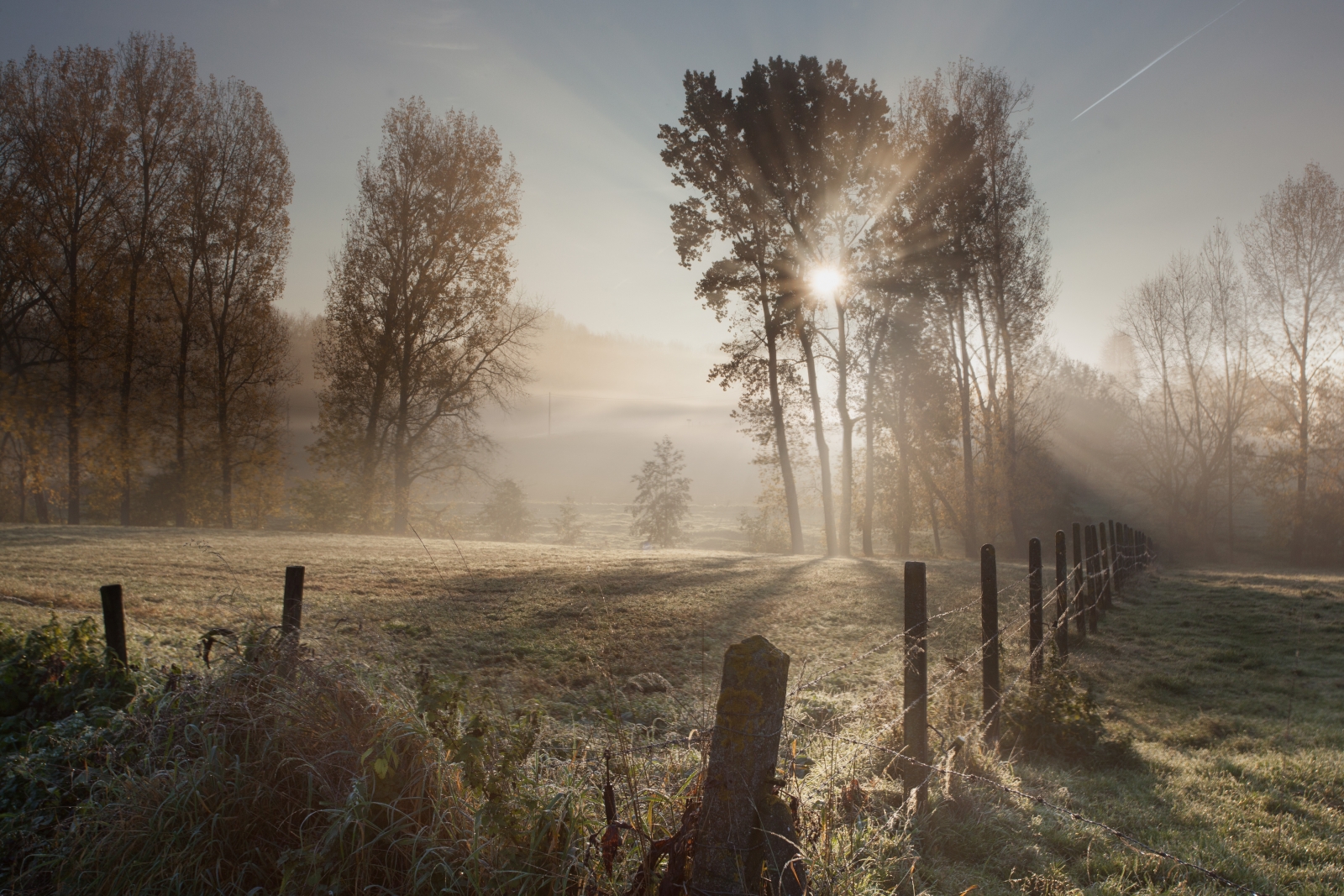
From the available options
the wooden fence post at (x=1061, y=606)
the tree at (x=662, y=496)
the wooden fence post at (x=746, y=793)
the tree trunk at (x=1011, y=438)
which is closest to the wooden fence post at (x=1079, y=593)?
the wooden fence post at (x=1061, y=606)

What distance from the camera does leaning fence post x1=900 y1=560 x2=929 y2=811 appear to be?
370cm

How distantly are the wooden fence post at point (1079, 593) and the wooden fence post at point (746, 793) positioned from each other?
897cm

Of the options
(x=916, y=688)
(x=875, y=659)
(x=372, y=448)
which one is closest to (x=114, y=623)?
(x=916, y=688)

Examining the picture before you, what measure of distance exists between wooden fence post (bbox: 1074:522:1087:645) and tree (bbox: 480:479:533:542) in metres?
53.5

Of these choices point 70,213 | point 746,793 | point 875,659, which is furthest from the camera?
point 70,213

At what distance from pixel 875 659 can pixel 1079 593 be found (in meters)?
3.94

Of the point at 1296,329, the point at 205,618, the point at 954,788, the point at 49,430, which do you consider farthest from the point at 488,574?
the point at 1296,329

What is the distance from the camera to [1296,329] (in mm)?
33219

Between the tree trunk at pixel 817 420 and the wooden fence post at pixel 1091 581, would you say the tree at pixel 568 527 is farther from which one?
the wooden fence post at pixel 1091 581

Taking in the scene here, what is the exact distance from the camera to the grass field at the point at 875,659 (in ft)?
11.6

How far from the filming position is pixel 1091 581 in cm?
1096

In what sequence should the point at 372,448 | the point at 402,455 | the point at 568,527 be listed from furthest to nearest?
the point at 568,527 < the point at 402,455 < the point at 372,448

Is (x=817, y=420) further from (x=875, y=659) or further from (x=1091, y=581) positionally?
(x=875, y=659)

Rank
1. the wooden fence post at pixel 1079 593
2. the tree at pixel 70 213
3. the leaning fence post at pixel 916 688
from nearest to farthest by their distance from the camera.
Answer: the leaning fence post at pixel 916 688 < the wooden fence post at pixel 1079 593 < the tree at pixel 70 213
